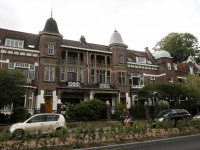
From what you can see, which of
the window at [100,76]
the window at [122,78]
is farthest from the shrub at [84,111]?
the window at [122,78]

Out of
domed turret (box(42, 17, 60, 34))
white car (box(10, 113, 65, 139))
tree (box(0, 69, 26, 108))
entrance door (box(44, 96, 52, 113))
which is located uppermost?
domed turret (box(42, 17, 60, 34))

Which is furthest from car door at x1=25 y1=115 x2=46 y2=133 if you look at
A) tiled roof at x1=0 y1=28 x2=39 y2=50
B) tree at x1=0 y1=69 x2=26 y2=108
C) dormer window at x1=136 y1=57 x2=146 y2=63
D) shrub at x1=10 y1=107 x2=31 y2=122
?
dormer window at x1=136 y1=57 x2=146 y2=63

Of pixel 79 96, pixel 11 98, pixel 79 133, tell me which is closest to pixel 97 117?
pixel 79 96

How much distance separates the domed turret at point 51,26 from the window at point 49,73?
5059mm

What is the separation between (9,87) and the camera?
1564 cm

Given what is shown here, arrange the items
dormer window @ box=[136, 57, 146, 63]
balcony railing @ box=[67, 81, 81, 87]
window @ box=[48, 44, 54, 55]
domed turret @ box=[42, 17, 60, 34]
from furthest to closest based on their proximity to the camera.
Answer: dormer window @ box=[136, 57, 146, 63] → domed turret @ box=[42, 17, 60, 34] → window @ box=[48, 44, 54, 55] → balcony railing @ box=[67, 81, 81, 87]

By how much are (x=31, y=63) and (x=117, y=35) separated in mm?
14172

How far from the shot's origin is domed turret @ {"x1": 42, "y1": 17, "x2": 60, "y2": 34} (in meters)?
23.8

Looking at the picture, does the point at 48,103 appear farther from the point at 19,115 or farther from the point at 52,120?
the point at 52,120

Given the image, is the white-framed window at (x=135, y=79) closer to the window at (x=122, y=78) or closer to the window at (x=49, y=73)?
the window at (x=122, y=78)

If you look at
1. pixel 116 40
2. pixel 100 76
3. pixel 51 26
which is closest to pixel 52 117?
pixel 100 76

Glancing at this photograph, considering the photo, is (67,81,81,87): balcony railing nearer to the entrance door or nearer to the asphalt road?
the entrance door

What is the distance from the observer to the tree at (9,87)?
49.9 feet

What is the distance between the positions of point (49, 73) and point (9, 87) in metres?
7.19
